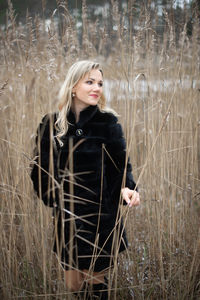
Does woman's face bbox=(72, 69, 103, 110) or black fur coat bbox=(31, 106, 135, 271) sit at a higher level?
woman's face bbox=(72, 69, 103, 110)

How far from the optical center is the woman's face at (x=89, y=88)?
119 centimetres

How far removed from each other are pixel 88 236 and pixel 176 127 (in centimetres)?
103

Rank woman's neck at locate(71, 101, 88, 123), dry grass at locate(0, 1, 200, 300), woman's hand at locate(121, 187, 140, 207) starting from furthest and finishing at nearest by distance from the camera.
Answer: woman's neck at locate(71, 101, 88, 123) → dry grass at locate(0, 1, 200, 300) → woman's hand at locate(121, 187, 140, 207)

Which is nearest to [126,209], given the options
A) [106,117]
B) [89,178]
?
[89,178]

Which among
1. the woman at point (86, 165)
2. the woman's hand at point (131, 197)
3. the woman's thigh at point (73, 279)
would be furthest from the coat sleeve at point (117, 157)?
the woman's thigh at point (73, 279)

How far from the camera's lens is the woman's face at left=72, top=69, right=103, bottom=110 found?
1191 millimetres

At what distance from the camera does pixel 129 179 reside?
1201 mm

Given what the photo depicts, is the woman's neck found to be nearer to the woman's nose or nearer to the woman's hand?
the woman's nose

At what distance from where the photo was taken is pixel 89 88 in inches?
46.8

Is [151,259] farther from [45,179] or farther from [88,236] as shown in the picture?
[45,179]

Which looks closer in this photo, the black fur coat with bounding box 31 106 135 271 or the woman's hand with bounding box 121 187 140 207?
the woman's hand with bounding box 121 187 140 207

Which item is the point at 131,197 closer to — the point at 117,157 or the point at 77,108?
the point at 117,157

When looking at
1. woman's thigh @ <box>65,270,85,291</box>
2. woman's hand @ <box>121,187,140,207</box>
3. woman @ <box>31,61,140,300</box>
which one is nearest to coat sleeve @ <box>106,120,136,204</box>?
woman @ <box>31,61,140,300</box>

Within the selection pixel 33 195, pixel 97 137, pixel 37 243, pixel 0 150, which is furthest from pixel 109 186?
pixel 0 150
